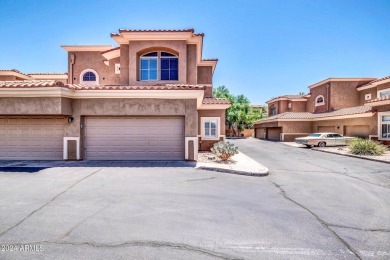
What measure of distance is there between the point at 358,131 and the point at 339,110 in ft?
16.6

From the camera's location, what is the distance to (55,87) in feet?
31.4

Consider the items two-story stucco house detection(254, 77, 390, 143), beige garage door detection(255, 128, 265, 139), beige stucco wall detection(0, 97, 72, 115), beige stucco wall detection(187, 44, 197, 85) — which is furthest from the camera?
beige garage door detection(255, 128, 265, 139)

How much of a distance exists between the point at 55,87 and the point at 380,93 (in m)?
29.7

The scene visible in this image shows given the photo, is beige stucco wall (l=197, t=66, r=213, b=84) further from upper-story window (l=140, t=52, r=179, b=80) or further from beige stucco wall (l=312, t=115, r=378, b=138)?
beige stucco wall (l=312, t=115, r=378, b=138)

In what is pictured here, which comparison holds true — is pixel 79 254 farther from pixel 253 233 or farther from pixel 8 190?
pixel 8 190

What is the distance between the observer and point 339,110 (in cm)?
2517

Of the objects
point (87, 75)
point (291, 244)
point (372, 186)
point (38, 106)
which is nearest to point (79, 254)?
point (291, 244)

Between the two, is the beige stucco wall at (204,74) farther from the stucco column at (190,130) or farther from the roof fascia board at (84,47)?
the roof fascia board at (84,47)

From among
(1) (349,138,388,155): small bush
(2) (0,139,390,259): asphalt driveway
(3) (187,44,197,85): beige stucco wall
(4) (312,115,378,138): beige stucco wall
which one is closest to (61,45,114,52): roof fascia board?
(3) (187,44,197,85): beige stucco wall

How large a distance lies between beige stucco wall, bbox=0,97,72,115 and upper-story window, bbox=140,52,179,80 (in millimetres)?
5120

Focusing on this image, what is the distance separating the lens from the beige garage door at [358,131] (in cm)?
1991

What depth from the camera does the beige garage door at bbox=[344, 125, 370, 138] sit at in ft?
65.3

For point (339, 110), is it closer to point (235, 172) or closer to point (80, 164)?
point (235, 172)

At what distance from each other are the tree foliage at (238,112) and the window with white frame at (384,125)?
27.6 m
